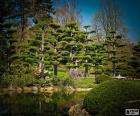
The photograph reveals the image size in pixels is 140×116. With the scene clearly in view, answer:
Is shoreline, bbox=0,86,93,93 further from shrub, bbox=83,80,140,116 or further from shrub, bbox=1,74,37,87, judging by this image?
shrub, bbox=83,80,140,116

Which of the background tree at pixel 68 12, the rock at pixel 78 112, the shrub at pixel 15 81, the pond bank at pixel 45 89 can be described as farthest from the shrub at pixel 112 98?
the background tree at pixel 68 12

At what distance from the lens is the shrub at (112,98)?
8481 mm

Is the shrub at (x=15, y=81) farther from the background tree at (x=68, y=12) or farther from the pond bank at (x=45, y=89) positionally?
the background tree at (x=68, y=12)

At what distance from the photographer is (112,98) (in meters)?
9.22

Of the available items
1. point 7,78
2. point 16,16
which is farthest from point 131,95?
point 16,16

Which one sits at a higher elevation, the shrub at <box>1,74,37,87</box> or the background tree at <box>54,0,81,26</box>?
the background tree at <box>54,0,81,26</box>

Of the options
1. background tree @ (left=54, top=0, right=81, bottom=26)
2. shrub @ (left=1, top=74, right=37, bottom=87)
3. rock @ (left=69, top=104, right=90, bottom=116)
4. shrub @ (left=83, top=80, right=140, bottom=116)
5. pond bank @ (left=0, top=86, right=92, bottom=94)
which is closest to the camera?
shrub @ (left=83, top=80, right=140, bottom=116)

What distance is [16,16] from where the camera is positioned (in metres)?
33.8

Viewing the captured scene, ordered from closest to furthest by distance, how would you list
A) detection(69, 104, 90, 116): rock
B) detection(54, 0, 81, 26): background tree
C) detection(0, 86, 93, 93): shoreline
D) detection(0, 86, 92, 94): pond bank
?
detection(69, 104, 90, 116): rock → detection(0, 86, 93, 93): shoreline → detection(0, 86, 92, 94): pond bank → detection(54, 0, 81, 26): background tree

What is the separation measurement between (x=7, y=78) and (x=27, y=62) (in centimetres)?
294

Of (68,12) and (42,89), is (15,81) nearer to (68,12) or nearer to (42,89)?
(42,89)

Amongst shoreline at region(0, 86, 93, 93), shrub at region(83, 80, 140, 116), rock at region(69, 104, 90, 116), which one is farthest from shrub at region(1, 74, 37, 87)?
shrub at region(83, 80, 140, 116)

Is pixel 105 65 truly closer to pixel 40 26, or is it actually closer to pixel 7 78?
pixel 40 26

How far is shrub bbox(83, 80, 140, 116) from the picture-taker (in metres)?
8.48
